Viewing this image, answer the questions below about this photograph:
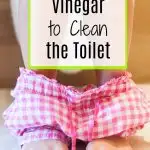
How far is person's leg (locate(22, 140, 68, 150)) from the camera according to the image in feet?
1.64

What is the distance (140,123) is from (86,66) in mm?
113

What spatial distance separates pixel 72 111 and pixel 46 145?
0.05 metres

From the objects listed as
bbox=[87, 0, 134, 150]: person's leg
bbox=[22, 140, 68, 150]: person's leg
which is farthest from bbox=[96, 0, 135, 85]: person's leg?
bbox=[22, 140, 68, 150]: person's leg

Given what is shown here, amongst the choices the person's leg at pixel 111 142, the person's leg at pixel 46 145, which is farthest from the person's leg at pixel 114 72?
the person's leg at pixel 46 145

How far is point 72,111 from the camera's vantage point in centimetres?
53

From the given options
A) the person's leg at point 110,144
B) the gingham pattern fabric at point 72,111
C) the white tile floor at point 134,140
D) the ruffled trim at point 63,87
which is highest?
the ruffled trim at point 63,87

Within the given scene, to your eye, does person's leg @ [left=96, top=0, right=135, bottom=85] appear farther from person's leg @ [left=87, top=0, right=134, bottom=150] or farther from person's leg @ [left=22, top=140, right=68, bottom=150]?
person's leg @ [left=22, top=140, right=68, bottom=150]

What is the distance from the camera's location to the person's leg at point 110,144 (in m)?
0.50

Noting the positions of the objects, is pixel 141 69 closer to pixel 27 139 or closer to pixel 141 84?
pixel 141 84

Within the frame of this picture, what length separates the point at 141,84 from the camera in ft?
2.43

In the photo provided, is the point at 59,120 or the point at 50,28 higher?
the point at 50,28

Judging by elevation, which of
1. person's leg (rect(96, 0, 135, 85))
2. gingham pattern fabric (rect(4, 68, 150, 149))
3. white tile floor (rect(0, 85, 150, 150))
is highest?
person's leg (rect(96, 0, 135, 85))

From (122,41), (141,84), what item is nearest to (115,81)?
(122,41)

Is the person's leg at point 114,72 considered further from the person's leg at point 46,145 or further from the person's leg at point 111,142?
the person's leg at point 46,145
